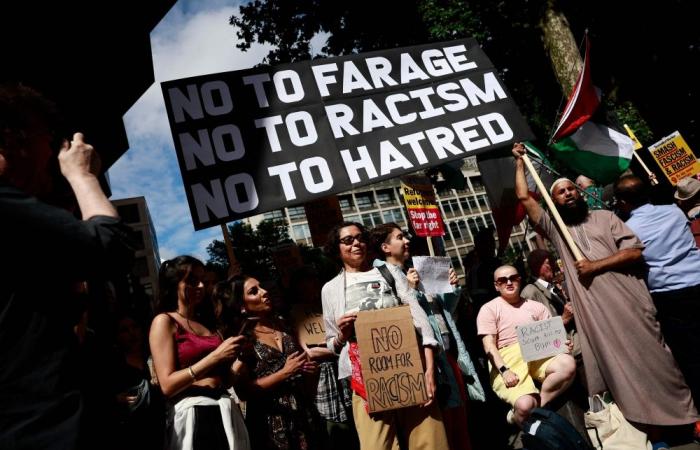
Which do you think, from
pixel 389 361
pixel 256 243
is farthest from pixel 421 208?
pixel 256 243

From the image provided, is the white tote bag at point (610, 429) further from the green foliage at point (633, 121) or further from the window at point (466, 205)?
the window at point (466, 205)

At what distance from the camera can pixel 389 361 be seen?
A: 255cm

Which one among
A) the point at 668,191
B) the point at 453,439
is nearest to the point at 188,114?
the point at 453,439

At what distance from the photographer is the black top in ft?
3.37

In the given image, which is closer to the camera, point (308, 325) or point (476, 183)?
point (308, 325)

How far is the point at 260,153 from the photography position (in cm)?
369

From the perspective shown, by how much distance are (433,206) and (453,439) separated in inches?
121

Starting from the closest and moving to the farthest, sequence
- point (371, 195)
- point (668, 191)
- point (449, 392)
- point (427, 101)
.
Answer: point (449, 392) < point (427, 101) < point (668, 191) < point (371, 195)

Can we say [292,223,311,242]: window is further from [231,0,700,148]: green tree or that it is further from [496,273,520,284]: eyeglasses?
[496,273,520,284]: eyeglasses

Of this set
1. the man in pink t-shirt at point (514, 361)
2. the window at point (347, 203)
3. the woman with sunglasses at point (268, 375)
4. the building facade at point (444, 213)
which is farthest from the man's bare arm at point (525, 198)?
the window at point (347, 203)

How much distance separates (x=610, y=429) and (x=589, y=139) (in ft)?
9.87

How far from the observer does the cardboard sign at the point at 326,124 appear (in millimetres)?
3545

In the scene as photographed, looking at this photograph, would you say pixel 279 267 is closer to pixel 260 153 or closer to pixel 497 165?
pixel 260 153

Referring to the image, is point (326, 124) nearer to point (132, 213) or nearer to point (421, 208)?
point (421, 208)
